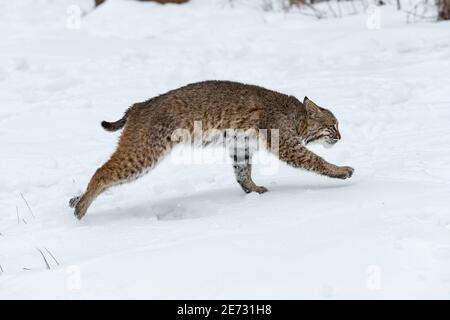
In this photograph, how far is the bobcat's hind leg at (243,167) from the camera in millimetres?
6660

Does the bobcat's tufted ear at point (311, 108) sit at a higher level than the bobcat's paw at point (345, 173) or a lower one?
higher

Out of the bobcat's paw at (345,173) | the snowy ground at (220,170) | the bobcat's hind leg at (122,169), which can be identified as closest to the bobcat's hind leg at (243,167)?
the snowy ground at (220,170)

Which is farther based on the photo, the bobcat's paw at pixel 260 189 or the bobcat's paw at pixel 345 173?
the bobcat's paw at pixel 260 189

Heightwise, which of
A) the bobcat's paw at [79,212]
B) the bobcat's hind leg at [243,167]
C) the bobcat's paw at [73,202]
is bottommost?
the bobcat's paw at [73,202]

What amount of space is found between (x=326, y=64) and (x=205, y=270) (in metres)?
6.62

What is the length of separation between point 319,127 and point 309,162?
21.3 inches

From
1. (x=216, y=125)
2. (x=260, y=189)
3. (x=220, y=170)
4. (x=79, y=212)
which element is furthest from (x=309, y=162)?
(x=79, y=212)

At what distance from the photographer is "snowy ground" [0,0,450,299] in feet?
14.4

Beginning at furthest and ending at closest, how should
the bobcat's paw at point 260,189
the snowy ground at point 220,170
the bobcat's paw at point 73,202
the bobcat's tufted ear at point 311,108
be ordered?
the bobcat's tufted ear at point 311,108 → the bobcat's paw at point 260,189 → the bobcat's paw at point 73,202 → the snowy ground at point 220,170

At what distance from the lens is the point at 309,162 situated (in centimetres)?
644

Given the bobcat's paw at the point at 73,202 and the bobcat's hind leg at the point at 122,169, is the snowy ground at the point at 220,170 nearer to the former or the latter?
the bobcat's paw at the point at 73,202

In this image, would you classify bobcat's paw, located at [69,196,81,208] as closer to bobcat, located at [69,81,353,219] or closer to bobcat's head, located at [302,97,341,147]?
bobcat, located at [69,81,353,219]

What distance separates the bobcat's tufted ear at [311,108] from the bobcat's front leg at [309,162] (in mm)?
457
